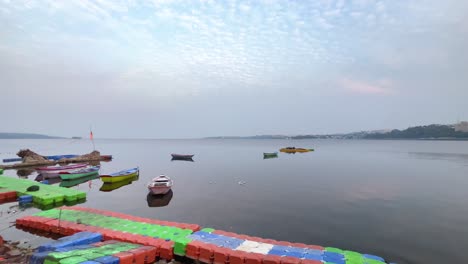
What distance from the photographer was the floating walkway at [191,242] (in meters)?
15.2

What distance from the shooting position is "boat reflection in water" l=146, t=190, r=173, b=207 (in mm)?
34688

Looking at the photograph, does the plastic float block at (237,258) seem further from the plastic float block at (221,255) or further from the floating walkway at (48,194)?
the floating walkway at (48,194)

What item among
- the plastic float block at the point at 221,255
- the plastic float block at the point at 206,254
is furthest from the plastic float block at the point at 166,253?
the plastic float block at the point at 221,255

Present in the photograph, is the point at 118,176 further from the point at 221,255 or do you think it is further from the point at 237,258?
the point at 237,258

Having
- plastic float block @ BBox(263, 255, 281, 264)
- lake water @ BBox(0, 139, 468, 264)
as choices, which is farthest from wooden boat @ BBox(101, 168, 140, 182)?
plastic float block @ BBox(263, 255, 281, 264)

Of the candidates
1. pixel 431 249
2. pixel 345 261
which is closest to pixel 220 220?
pixel 345 261

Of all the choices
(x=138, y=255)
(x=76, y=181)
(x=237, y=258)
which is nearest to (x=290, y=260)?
(x=237, y=258)

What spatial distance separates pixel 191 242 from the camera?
55.1 feet

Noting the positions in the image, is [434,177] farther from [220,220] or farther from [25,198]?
[25,198]

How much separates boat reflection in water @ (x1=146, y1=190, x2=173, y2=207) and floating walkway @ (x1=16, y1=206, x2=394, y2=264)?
1188 centimetres

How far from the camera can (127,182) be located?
51.6 m

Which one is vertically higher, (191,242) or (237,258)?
(191,242)

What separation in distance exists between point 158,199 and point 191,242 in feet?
72.3

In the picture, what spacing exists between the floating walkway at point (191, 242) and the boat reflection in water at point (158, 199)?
1188 cm
